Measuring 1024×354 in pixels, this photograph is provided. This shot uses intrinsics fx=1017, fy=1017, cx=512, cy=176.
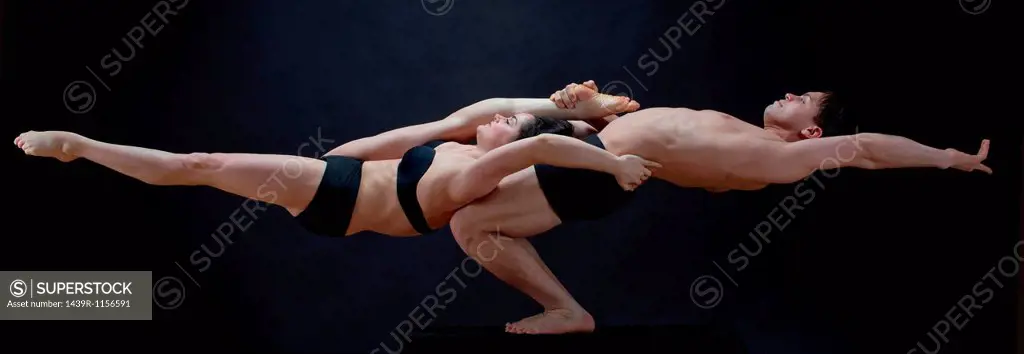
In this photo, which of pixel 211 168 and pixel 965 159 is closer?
pixel 965 159

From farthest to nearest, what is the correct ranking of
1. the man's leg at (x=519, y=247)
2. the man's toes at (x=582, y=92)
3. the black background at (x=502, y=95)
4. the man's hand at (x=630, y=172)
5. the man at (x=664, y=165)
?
1. the black background at (x=502, y=95)
2. the man's toes at (x=582, y=92)
3. the man's leg at (x=519, y=247)
4. the man at (x=664, y=165)
5. the man's hand at (x=630, y=172)

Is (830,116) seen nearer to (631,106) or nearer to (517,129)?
(631,106)

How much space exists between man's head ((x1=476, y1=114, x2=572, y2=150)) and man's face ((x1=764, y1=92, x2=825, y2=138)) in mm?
663

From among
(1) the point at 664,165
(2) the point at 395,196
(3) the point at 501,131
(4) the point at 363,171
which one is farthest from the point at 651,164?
(4) the point at 363,171

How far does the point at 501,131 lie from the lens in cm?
318

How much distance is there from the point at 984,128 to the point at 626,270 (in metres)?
1.33

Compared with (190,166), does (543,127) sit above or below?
below

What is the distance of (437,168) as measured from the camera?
124 inches

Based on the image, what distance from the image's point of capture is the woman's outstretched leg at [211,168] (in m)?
3.09

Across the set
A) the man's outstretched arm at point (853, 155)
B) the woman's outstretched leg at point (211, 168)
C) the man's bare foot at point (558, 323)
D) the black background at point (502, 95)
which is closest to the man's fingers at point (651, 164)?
the man's outstretched arm at point (853, 155)

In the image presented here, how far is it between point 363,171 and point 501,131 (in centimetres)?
46

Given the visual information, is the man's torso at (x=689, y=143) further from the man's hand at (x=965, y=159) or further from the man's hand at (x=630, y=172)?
the man's hand at (x=965, y=159)

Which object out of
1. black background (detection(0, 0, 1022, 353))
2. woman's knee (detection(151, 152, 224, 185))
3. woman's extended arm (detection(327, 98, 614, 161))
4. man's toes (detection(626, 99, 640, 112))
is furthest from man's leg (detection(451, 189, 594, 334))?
woman's knee (detection(151, 152, 224, 185))

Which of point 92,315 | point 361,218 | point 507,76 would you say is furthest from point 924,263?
point 92,315
